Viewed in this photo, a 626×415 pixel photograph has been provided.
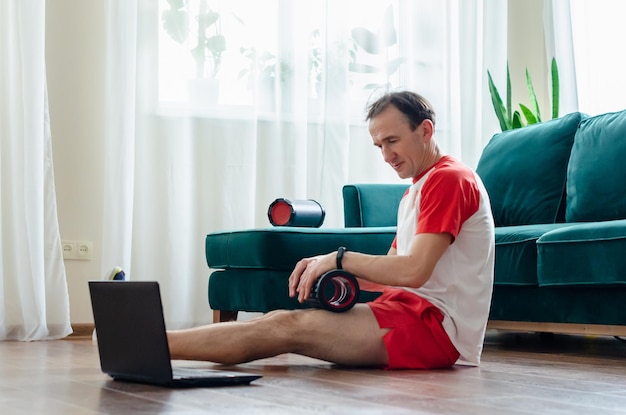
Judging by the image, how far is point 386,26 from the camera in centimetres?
500

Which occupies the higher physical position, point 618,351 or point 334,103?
point 334,103

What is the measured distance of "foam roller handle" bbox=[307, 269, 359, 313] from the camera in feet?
7.66

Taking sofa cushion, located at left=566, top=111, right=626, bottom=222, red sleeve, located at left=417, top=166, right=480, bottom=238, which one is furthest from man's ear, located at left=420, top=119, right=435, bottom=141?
sofa cushion, located at left=566, top=111, right=626, bottom=222

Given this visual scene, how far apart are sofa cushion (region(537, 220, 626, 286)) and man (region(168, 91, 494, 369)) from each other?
0.68m

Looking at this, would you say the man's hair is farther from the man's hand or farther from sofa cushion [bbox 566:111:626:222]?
sofa cushion [bbox 566:111:626:222]

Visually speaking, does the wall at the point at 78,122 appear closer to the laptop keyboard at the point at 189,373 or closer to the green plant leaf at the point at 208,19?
the green plant leaf at the point at 208,19

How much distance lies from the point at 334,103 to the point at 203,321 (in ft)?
4.24

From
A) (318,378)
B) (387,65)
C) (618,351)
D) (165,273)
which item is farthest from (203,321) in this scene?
(318,378)

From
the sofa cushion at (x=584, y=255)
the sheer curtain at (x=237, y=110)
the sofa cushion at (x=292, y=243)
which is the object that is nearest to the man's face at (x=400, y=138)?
the sofa cushion at (x=584, y=255)

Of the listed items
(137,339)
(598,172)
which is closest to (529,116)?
(598,172)

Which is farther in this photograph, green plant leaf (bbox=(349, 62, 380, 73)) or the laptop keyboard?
green plant leaf (bbox=(349, 62, 380, 73))

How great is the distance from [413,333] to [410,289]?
0.12 meters

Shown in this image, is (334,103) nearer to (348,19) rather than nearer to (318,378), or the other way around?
(348,19)

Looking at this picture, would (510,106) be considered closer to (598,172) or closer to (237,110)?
(598,172)
